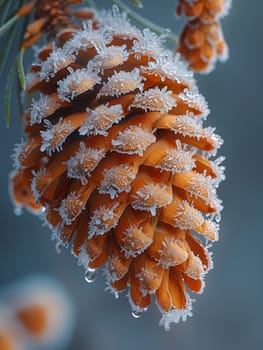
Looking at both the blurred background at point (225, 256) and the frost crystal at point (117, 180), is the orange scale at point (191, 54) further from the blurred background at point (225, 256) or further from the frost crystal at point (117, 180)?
the blurred background at point (225, 256)

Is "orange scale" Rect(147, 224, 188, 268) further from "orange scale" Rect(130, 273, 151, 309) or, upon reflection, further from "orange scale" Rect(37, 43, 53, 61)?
"orange scale" Rect(37, 43, 53, 61)

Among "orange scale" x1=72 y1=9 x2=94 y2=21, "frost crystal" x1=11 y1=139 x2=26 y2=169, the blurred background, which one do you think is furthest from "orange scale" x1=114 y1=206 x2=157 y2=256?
the blurred background

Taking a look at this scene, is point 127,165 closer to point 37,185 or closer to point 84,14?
point 37,185

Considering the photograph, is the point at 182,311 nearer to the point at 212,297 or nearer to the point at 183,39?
the point at 183,39

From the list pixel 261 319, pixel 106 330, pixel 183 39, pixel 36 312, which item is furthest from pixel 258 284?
pixel 183 39

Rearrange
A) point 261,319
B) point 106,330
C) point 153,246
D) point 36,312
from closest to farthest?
point 153,246, point 36,312, point 106,330, point 261,319

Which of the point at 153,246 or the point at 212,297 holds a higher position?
the point at 212,297

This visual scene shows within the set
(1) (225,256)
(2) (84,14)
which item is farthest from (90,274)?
(1) (225,256)
